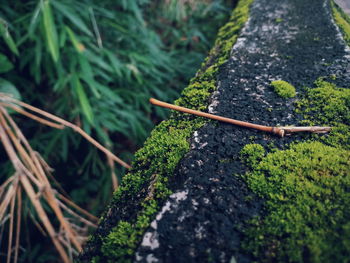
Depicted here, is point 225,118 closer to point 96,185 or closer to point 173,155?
point 173,155

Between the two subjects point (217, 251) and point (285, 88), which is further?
point (285, 88)

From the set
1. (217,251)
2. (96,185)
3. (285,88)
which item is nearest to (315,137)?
(285,88)

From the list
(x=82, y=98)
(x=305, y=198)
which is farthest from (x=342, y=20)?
(x=82, y=98)

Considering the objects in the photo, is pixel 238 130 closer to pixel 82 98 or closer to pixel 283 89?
pixel 283 89

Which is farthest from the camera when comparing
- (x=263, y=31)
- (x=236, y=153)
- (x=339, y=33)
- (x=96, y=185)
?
(x=96, y=185)

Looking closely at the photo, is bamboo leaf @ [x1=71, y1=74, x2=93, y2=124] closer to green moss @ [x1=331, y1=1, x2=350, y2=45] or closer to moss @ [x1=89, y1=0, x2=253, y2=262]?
moss @ [x1=89, y1=0, x2=253, y2=262]

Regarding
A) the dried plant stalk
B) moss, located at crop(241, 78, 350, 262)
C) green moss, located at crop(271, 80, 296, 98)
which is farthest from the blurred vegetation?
moss, located at crop(241, 78, 350, 262)

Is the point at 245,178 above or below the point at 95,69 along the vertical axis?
below
